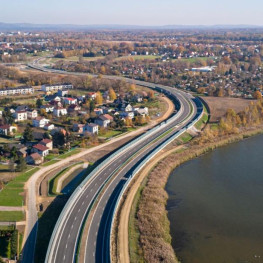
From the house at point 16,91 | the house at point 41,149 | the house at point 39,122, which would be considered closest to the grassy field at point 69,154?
the house at point 41,149

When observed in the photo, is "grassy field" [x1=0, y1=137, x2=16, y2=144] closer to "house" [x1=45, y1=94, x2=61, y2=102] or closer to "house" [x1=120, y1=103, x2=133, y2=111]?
"house" [x1=45, y1=94, x2=61, y2=102]

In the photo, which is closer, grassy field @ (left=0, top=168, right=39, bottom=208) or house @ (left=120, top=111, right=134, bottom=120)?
grassy field @ (left=0, top=168, right=39, bottom=208)

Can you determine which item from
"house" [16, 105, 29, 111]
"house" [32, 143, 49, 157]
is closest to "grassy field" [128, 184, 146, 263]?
"house" [32, 143, 49, 157]

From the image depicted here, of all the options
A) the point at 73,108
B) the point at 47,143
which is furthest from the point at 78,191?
the point at 73,108

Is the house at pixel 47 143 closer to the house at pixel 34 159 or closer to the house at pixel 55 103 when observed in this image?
the house at pixel 34 159

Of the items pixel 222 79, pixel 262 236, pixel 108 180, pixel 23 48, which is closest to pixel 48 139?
pixel 108 180
